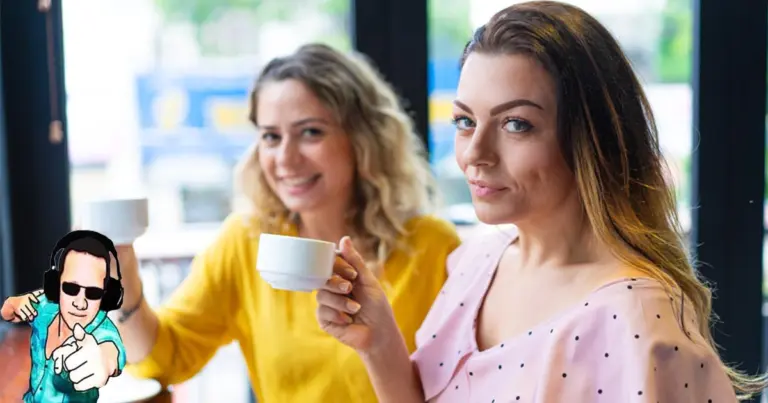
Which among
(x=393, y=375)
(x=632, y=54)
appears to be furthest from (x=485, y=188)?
(x=632, y=54)

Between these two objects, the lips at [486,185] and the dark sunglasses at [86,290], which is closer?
the dark sunglasses at [86,290]

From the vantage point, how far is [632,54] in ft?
6.57

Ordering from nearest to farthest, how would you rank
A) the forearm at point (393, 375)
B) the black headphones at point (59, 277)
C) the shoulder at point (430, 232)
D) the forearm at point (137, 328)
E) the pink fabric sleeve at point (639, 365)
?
the black headphones at point (59, 277) → the pink fabric sleeve at point (639, 365) → the forearm at point (393, 375) → the forearm at point (137, 328) → the shoulder at point (430, 232)

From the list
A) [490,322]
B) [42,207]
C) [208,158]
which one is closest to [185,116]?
[208,158]

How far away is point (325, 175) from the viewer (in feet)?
4.80

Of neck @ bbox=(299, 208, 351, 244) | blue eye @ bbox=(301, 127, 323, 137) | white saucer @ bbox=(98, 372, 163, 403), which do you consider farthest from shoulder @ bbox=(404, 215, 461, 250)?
white saucer @ bbox=(98, 372, 163, 403)

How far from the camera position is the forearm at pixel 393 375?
114 centimetres

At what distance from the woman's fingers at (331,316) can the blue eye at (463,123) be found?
12.0 inches

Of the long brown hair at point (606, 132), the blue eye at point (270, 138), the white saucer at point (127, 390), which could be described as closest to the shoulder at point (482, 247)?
the long brown hair at point (606, 132)

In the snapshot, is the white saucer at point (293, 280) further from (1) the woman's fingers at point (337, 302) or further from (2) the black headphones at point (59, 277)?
(2) the black headphones at point (59, 277)

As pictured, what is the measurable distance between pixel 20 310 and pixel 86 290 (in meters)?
0.07

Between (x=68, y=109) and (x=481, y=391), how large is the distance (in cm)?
120

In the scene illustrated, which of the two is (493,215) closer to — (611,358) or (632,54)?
(611,358)

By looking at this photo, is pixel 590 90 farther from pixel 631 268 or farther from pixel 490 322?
pixel 490 322
